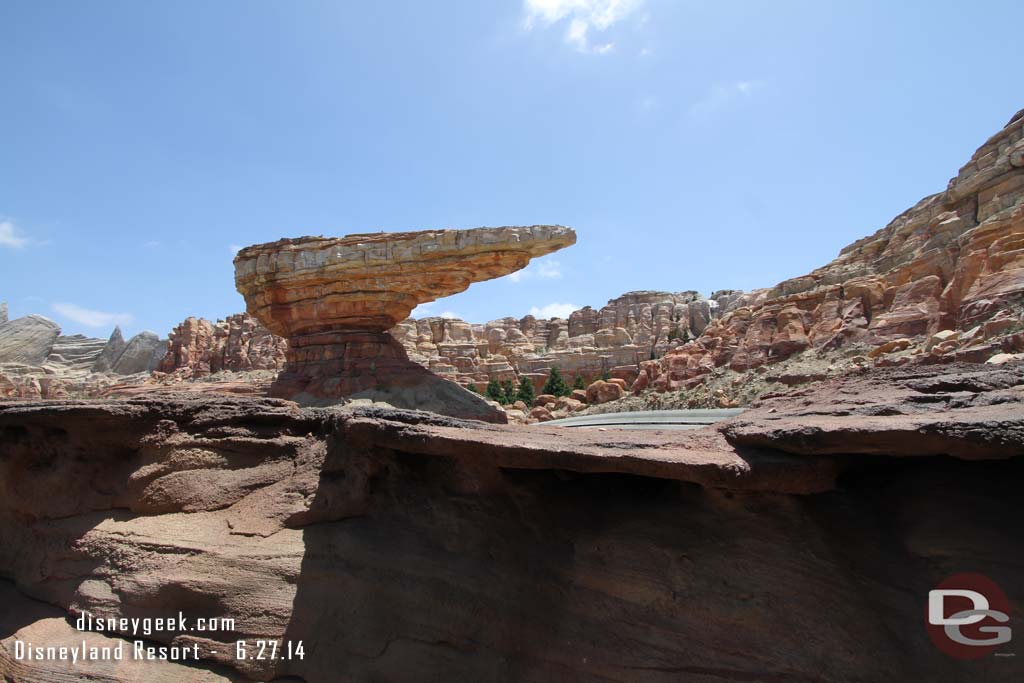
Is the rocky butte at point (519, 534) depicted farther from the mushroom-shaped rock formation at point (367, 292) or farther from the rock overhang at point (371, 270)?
the rock overhang at point (371, 270)

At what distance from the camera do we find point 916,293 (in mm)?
18609

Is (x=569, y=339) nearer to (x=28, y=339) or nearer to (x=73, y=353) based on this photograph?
(x=73, y=353)

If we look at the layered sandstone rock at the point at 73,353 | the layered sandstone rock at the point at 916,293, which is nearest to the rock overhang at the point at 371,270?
the layered sandstone rock at the point at 916,293

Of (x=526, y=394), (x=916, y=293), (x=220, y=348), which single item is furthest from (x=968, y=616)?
(x=220, y=348)

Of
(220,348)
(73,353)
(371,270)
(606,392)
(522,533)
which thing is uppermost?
(371,270)

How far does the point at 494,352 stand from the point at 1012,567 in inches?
2085

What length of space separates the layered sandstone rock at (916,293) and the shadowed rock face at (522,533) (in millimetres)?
12270

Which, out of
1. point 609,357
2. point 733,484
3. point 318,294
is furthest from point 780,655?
point 609,357

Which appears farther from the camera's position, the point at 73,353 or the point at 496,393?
the point at 73,353

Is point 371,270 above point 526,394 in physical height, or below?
above

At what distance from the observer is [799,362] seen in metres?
20.7

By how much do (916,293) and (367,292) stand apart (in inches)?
711

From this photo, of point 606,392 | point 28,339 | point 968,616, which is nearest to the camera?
point 968,616

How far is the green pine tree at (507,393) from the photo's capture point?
1464 inches
